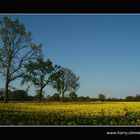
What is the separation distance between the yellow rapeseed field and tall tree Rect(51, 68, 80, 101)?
30 cm

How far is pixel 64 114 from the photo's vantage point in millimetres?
8547

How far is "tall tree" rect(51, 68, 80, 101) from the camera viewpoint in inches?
324

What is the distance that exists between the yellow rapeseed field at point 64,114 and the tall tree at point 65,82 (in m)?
0.30

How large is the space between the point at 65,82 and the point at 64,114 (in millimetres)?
730

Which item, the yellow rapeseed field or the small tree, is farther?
the small tree

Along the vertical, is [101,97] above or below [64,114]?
above

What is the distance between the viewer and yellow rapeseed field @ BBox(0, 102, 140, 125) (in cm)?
787

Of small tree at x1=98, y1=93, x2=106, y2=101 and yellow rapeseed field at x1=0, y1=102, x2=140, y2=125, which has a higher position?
small tree at x1=98, y1=93, x2=106, y2=101

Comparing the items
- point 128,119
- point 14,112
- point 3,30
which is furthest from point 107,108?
point 3,30

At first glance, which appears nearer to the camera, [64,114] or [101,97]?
[101,97]

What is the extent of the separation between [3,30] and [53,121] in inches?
77.7

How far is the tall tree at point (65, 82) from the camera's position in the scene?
27.0 ft

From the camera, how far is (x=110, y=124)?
760 centimetres
